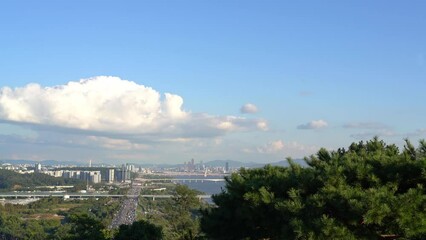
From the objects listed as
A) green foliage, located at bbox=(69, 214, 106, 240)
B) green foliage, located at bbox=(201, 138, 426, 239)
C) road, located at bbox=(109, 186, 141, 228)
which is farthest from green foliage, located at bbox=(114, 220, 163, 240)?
road, located at bbox=(109, 186, 141, 228)

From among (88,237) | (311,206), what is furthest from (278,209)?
(88,237)

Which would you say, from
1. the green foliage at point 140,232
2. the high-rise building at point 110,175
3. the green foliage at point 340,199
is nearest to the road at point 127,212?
the green foliage at point 140,232

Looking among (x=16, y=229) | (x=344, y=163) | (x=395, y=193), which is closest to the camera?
(x=395, y=193)

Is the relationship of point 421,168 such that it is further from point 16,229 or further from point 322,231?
point 16,229

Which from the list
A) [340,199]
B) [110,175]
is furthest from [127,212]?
[110,175]

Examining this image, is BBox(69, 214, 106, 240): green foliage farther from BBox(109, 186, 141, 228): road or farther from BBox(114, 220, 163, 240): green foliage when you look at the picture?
BBox(109, 186, 141, 228): road

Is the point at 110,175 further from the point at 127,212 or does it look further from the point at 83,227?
the point at 83,227

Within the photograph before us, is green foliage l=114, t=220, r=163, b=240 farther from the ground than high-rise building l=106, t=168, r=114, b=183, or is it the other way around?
high-rise building l=106, t=168, r=114, b=183

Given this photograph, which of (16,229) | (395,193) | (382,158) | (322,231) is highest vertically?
(382,158)
